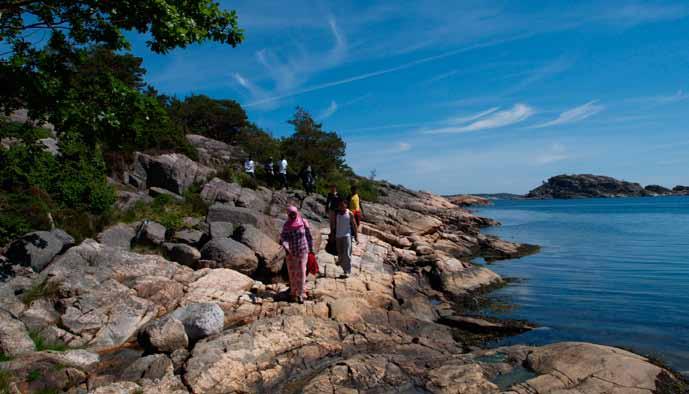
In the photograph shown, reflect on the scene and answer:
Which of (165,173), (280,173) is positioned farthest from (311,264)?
(280,173)

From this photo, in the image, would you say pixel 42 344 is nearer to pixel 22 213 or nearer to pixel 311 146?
pixel 22 213

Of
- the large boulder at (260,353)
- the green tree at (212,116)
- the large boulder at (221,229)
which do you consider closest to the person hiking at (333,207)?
the large boulder at (221,229)

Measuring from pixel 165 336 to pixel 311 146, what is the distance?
28.0 m

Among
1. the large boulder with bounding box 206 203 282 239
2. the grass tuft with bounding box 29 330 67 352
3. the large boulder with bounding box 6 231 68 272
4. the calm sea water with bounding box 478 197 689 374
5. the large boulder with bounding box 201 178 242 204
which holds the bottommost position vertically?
the calm sea water with bounding box 478 197 689 374

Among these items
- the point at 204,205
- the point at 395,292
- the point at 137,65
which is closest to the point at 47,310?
the point at 395,292

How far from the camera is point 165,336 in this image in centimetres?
777

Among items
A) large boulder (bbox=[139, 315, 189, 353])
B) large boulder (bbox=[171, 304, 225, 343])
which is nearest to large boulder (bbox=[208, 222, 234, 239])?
large boulder (bbox=[171, 304, 225, 343])

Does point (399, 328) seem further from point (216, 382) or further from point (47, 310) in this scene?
point (47, 310)

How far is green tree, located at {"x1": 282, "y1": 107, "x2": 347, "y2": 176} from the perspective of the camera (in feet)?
111

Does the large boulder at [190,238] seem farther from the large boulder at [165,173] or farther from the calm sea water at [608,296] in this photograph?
the calm sea water at [608,296]

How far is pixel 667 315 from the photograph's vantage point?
A: 38.4 ft

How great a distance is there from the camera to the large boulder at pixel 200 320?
26.3 feet

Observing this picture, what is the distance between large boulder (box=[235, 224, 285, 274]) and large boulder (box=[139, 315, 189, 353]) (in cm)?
499

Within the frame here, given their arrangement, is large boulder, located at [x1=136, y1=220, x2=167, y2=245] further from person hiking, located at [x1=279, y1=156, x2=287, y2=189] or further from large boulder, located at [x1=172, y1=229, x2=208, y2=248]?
person hiking, located at [x1=279, y1=156, x2=287, y2=189]
